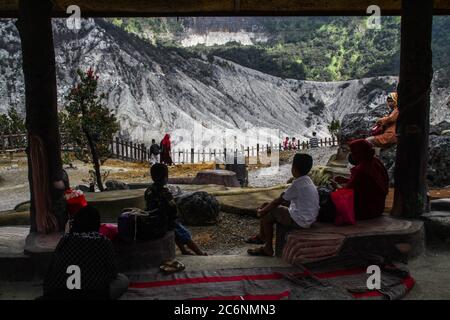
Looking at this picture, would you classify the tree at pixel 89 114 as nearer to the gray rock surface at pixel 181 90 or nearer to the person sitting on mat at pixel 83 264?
the person sitting on mat at pixel 83 264

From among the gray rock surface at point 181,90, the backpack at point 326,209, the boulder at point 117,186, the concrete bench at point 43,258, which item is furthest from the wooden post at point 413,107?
the gray rock surface at point 181,90

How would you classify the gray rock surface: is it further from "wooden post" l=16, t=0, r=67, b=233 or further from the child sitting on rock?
the child sitting on rock

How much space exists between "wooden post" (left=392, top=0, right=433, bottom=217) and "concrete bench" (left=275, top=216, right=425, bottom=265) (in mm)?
527

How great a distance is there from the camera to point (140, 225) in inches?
172

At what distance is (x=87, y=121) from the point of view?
1053 centimetres

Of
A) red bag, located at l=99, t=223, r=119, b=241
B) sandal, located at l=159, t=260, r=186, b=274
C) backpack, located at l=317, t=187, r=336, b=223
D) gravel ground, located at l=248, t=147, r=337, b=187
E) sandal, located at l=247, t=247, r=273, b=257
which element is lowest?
gravel ground, located at l=248, t=147, r=337, b=187

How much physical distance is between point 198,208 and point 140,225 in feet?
11.0

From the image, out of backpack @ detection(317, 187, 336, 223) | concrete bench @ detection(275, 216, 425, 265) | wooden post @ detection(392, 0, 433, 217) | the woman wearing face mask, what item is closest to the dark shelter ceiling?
wooden post @ detection(392, 0, 433, 217)

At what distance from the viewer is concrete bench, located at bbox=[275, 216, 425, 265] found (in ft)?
14.6

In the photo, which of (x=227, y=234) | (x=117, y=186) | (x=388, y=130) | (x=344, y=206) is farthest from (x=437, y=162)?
(x=117, y=186)

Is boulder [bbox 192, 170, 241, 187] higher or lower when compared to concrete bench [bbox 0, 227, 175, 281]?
lower

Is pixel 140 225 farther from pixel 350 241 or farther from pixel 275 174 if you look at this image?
pixel 275 174

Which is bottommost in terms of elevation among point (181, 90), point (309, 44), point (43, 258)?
point (43, 258)

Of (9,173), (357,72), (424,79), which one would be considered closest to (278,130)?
(357,72)
